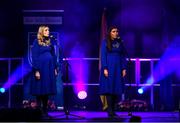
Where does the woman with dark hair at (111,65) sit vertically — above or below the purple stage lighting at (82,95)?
above

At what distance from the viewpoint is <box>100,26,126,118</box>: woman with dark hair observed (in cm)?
992

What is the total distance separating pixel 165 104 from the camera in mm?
13484

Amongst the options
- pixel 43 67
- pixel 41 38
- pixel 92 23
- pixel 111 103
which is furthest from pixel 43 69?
pixel 92 23

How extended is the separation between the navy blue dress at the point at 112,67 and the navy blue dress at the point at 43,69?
41.9 inches

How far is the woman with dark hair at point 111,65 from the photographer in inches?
391

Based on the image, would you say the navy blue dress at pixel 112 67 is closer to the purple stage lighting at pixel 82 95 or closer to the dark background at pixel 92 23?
the purple stage lighting at pixel 82 95

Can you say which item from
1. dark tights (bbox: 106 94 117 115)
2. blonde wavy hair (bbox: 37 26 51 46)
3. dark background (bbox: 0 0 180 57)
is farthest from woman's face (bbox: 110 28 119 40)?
dark background (bbox: 0 0 180 57)

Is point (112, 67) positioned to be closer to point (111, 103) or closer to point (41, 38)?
point (111, 103)

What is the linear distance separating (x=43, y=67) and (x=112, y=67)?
144cm

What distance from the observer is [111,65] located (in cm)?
997

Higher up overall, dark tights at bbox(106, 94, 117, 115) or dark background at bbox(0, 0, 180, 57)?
dark background at bbox(0, 0, 180, 57)

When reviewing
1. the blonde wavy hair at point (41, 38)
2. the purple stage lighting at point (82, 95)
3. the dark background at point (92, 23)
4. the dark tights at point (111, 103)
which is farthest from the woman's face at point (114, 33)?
the dark background at point (92, 23)

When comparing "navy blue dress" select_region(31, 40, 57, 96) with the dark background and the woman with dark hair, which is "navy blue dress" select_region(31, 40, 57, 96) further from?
the dark background

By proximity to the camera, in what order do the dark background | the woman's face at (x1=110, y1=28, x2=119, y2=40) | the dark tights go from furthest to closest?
the dark background → the dark tights → the woman's face at (x1=110, y1=28, x2=119, y2=40)
